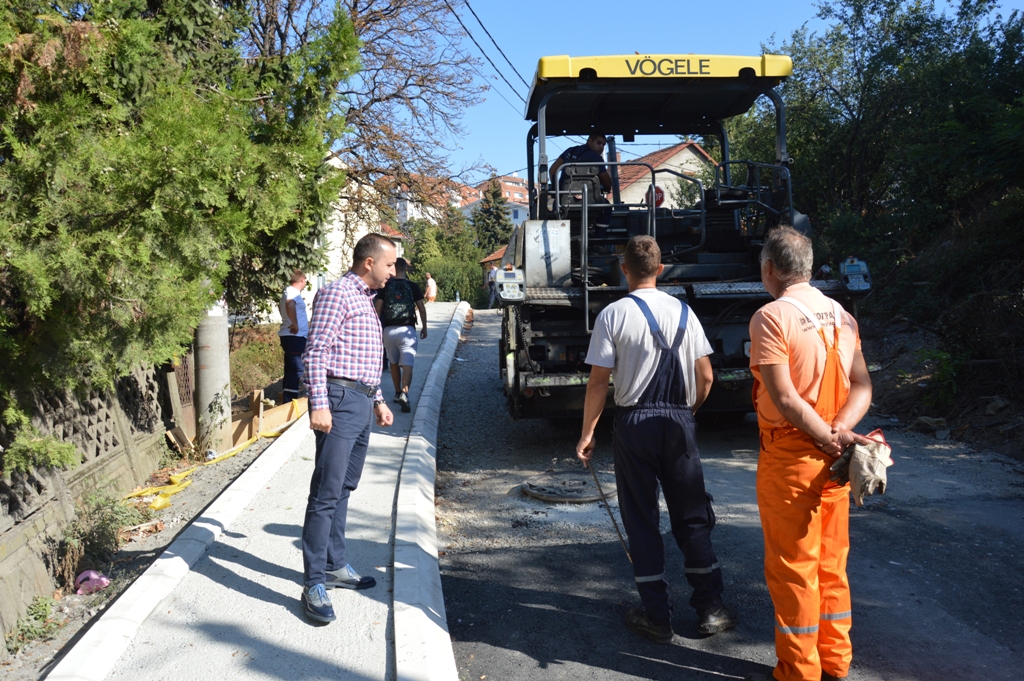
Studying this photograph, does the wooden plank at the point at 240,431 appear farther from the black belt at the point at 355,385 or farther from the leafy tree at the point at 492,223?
the leafy tree at the point at 492,223

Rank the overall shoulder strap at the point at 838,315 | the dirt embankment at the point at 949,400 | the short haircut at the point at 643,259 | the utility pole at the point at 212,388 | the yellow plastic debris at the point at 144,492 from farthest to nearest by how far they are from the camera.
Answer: the utility pole at the point at 212,388
the dirt embankment at the point at 949,400
the yellow plastic debris at the point at 144,492
the short haircut at the point at 643,259
the overall shoulder strap at the point at 838,315

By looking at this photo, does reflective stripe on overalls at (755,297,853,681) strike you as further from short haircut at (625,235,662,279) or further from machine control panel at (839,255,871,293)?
machine control panel at (839,255,871,293)

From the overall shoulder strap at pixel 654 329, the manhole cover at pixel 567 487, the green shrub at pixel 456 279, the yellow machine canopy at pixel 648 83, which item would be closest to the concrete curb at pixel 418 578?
the manhole cover at pixel 567 487

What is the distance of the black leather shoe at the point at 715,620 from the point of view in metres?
3.69

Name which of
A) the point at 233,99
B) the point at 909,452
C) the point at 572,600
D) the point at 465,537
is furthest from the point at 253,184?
the point at 909,452

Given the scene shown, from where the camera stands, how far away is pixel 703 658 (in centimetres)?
353

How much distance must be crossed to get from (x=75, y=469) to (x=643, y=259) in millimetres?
4285

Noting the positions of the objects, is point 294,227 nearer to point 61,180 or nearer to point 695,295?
point 61,180

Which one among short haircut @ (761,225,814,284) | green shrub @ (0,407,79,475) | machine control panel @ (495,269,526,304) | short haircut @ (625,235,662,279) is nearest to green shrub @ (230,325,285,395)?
machine control panel @ (495,269,526,304)

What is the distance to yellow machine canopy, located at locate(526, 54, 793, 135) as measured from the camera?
7156 mm

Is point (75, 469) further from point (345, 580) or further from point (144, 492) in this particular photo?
point (345, 580)

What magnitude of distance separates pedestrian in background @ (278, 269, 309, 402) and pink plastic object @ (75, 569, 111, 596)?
Result: 3995 mm

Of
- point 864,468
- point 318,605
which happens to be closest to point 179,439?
point 318,605

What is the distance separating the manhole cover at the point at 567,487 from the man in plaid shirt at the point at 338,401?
7.24ft
